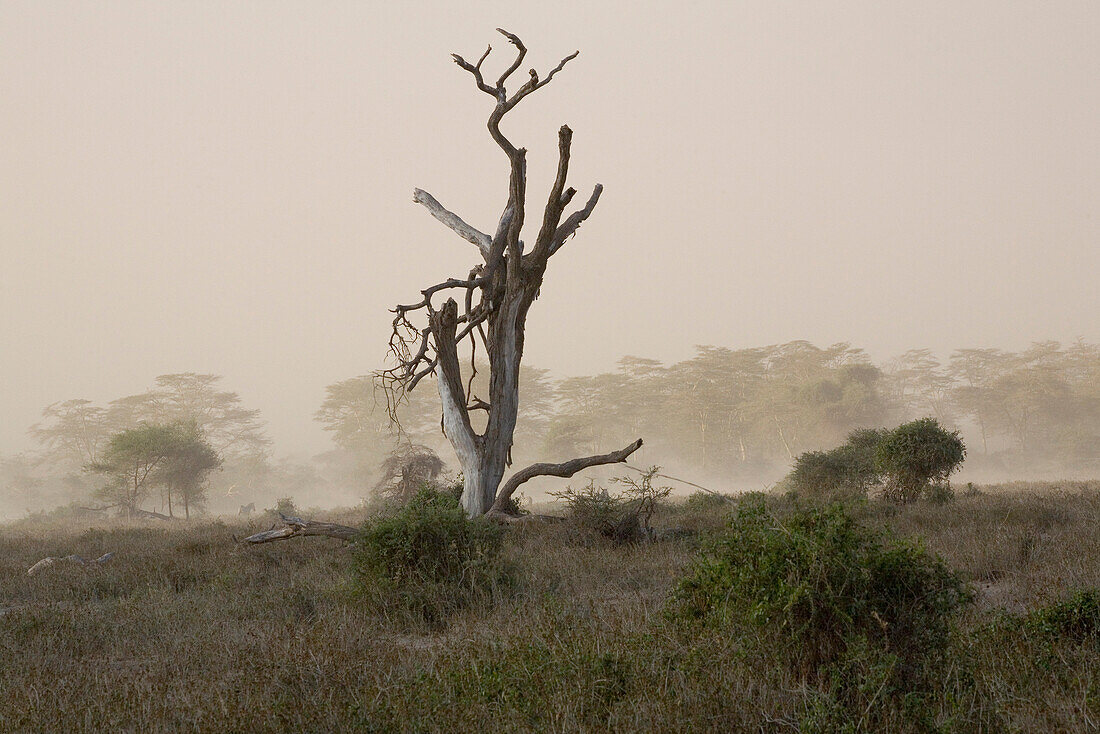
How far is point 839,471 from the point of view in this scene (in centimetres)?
1866

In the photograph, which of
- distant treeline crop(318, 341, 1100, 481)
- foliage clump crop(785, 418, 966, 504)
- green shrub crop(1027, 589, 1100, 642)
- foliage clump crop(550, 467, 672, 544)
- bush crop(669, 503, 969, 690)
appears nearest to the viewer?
Result: bush crop(669, 503, 969, 690)

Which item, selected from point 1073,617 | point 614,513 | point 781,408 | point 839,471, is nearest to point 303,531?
point 614,513

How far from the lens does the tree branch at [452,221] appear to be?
47.5 feet

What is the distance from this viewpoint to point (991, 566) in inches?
292

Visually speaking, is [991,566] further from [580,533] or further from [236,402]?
[236,402]

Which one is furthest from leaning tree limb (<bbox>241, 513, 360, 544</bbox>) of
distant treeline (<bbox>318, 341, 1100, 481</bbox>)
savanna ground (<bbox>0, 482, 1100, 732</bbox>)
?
distant treeline (<bbox>318, 341, 1100, 481</bbox>)

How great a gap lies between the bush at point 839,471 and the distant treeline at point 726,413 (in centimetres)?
3456

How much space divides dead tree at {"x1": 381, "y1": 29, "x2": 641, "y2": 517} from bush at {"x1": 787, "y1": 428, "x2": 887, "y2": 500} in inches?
293

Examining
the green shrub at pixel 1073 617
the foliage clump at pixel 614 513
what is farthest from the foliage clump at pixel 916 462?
the green shrub at pixel 1073 617

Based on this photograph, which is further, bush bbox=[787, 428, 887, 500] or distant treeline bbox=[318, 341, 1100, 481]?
distant treeline bbox=[318, 341, 1100, 481]

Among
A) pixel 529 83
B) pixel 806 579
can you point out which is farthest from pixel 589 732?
pixel 529 83

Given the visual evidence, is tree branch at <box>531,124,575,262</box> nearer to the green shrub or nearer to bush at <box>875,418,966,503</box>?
bush at <box>875,418,966,503</box>

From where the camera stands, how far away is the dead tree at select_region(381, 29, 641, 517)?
1329 cm

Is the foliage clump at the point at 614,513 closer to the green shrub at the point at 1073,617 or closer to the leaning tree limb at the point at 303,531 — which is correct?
the leaning tree limb at the point at 303,531
